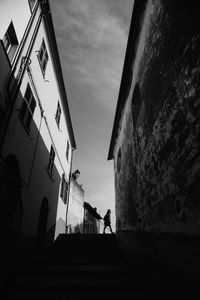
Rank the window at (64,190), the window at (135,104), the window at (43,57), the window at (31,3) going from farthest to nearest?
the window at (64,190) < the window at (43,57) < the window at (31,3) < the window at (135,104)

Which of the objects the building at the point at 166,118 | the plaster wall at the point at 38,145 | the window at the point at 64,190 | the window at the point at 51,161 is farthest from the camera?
the window at the point at 64,190

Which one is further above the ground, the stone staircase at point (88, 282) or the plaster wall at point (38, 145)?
the plaster wall at point (38, 145)

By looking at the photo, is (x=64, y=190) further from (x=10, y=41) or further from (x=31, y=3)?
(x=31, y=3)

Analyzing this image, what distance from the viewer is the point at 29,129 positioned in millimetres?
7289

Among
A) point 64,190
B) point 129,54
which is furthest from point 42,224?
point 129,54

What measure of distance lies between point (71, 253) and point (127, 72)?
24.8 feet

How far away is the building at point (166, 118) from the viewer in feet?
11.0

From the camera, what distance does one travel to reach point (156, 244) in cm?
484

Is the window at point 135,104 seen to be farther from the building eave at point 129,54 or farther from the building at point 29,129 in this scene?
the building at point 29,129

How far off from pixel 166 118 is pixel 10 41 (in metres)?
5.57

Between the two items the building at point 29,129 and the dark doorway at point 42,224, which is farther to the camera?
the dark doorway at point 42,224

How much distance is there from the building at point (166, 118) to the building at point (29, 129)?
3.39 metres

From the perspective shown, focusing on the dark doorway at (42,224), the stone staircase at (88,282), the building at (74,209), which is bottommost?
the stone staircase at (88,282)

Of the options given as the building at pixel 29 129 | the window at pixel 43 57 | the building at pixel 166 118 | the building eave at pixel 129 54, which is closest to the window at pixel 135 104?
the building at pixel 166 118
